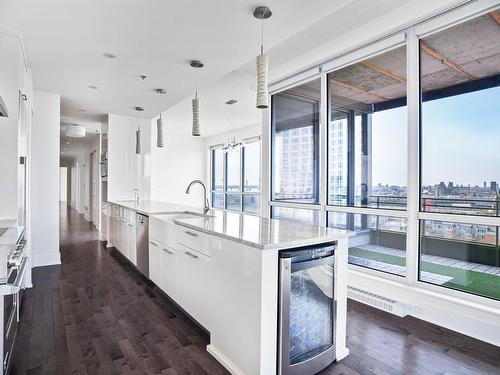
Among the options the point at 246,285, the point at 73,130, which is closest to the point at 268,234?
the point at 246,285

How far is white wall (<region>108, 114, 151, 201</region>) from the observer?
6.19m

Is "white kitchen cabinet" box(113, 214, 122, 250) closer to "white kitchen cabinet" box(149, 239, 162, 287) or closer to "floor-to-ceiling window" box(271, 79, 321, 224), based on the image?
"white kitchen cabinet" box(149, 239, 162, 287)

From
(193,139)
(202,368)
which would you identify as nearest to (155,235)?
(202,368)

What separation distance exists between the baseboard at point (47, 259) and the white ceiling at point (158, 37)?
8.25ft

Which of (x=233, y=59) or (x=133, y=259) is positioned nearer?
(x=233, y=59)

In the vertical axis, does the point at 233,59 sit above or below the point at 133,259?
above

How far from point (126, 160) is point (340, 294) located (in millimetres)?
5444

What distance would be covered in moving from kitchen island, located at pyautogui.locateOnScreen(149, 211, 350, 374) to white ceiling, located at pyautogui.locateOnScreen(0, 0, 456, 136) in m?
1.80

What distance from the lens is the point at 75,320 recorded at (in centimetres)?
275

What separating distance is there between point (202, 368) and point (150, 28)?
9.37 feet

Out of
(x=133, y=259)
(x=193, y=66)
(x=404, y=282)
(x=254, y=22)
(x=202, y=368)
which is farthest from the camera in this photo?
(x=133, y=259)

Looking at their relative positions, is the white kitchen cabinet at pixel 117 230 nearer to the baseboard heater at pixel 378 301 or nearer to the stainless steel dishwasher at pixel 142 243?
the stainless steel dishwasher at pixel 142 243

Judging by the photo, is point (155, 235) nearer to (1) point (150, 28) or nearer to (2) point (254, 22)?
(1) point (150, 28)

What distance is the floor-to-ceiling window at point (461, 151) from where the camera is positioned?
2.70 meters
